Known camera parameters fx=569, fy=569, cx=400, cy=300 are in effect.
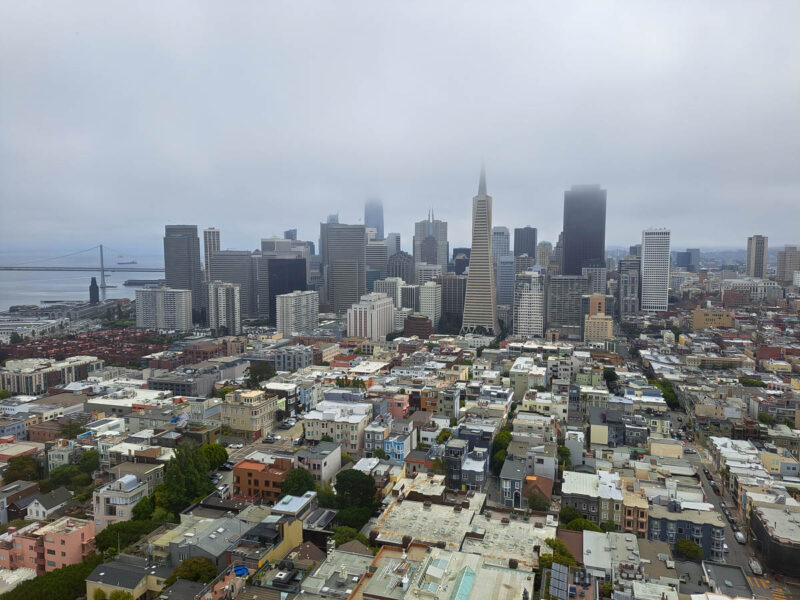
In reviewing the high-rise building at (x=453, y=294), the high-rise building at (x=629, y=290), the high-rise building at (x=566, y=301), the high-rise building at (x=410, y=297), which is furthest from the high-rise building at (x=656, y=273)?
the high-rise building at (x=410, y=297)

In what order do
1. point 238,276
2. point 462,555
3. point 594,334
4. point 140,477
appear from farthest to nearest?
point 238,276
point 594,334
point 140,477
point 462,555

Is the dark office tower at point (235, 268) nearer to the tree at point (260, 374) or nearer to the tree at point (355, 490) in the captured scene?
the tree at point (260, 374)

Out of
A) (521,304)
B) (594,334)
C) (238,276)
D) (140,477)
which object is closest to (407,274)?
(238,276)

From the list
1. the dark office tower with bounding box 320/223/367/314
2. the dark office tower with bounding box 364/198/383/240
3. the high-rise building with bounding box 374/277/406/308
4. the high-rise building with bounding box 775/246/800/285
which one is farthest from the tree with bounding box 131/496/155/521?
the dark office tower with bounding box 364/198/383/240

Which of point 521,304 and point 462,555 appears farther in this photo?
point 521,304

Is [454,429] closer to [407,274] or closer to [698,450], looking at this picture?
[698,450]

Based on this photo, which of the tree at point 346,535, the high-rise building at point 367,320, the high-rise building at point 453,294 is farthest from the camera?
the high-rise building at point 453,294

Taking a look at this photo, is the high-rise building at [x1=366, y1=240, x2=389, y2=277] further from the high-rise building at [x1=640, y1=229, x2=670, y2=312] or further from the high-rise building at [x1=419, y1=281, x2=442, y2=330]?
the high-rise building at [x1=640, y1=229, x2=670, y2=312]
